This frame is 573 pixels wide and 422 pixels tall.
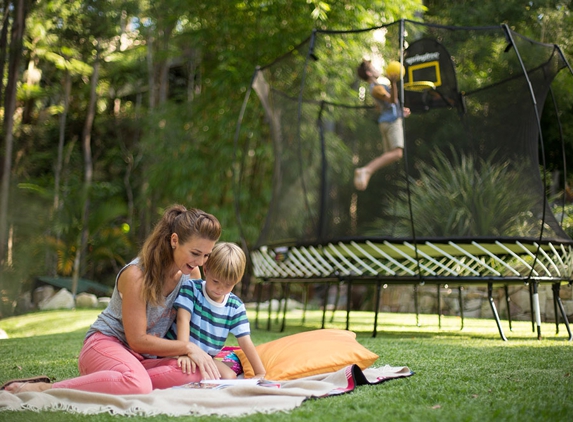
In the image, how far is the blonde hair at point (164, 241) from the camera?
1850 millimetres

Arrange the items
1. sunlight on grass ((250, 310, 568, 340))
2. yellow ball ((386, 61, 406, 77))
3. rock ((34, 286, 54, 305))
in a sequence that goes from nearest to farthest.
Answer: sunlight on grass ((250, 310, 568, 340)) < yellow ball ((386, 61, 406, 77)) < rock ((34, 286, 54, 305))

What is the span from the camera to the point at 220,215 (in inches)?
273

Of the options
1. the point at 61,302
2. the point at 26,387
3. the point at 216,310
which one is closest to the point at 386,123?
the point at 216,310

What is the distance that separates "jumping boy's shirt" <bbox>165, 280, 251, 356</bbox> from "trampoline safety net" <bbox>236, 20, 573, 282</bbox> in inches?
56.0

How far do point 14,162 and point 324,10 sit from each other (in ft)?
18.0

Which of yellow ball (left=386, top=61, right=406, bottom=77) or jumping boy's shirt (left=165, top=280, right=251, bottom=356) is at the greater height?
yellow ball (left=386, top=61, right=406, bottom=77)

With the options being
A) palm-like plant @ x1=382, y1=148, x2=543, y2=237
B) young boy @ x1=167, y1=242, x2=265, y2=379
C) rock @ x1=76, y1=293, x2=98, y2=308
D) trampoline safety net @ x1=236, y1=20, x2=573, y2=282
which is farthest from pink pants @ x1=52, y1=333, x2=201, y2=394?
rock @ x1=76, y1=293, x2=98, y2=308

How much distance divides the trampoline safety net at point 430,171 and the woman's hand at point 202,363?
1.57m

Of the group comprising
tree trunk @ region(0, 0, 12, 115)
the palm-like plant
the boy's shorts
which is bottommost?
the palm-like plant

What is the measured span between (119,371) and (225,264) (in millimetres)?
445

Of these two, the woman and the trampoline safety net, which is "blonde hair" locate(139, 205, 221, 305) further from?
the trampoline safety net

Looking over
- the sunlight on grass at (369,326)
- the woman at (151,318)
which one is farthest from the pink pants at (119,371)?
the sunlight on grass at (369,326)

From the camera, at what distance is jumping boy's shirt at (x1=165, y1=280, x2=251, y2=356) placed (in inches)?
78.6

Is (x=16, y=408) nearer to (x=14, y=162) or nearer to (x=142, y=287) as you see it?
(x=142, y=287)
